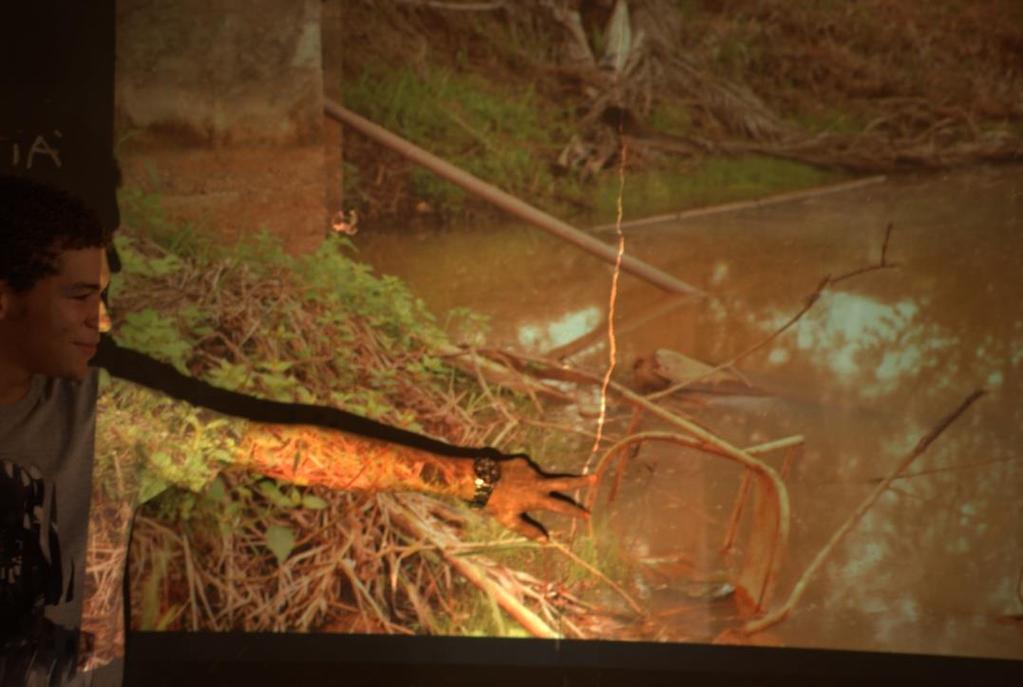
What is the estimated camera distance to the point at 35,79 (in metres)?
2.81

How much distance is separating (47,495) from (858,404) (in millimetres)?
2352

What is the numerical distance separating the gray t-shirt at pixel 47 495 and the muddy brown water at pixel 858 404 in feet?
6.14

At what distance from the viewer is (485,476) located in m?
2.45

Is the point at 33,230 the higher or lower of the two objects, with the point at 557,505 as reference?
higher

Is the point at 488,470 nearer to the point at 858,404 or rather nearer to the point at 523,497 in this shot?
the point at 523,497

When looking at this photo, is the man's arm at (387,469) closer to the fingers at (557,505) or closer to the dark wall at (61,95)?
the fingers at (557,505)

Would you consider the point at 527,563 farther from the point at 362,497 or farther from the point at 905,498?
the point at 905,498

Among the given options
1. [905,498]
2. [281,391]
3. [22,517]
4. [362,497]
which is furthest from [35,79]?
[905,498]

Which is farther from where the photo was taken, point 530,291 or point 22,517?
point 530,291

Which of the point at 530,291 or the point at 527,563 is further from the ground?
the point at 530,291

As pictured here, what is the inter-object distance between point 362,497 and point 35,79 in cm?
142

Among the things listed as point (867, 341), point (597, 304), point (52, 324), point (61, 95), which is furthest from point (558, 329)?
point (52, 324)

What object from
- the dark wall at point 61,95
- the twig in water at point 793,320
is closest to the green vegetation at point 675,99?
the twig in water at point 793,320

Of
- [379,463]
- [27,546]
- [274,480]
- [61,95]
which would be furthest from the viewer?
[274,480]
